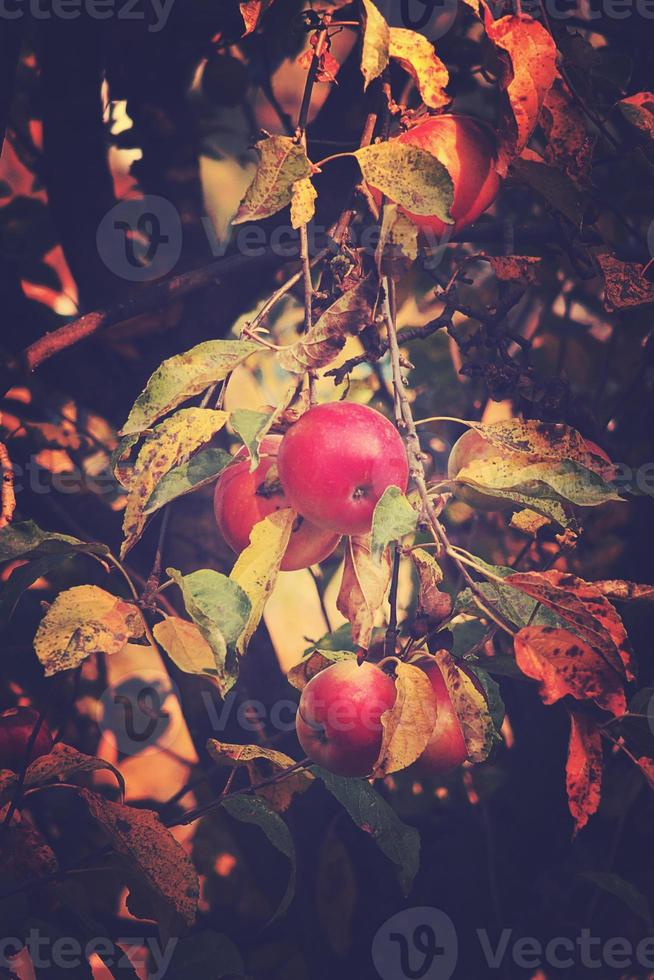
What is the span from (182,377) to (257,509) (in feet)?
0.53

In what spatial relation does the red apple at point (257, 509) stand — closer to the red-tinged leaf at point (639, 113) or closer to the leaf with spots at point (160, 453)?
the leaf with spots at point (160, 453)

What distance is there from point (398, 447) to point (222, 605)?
9.2 inches

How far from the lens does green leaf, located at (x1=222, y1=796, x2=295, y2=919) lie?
0.84 meters

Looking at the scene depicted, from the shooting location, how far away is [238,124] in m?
1.07

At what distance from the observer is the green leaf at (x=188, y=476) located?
73 centimetres

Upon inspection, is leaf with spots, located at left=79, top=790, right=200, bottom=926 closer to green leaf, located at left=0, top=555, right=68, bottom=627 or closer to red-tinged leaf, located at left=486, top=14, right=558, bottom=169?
green leaf, located at left=0, top=555, right=68, bottom=627

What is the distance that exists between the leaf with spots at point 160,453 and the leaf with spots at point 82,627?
0.11 m

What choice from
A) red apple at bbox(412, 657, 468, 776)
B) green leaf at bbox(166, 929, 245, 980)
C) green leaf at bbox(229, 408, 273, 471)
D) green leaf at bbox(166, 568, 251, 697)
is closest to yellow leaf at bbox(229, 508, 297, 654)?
green leaf at bbox(166, 568, 251, 697)

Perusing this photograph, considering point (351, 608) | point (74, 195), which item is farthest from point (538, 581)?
point (74, 195)

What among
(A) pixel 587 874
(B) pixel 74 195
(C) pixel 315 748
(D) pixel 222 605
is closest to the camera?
(D) pixel 222 605

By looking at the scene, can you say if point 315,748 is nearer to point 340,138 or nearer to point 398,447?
point 398,447

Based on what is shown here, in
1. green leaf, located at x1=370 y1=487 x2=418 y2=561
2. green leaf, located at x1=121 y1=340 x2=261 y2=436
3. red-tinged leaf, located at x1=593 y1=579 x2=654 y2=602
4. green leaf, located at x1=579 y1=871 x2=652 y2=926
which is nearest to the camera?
green leaf, located at x1=370 y1=487 x2=418 y2=561

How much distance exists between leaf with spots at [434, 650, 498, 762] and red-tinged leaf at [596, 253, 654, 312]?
1.58 ft

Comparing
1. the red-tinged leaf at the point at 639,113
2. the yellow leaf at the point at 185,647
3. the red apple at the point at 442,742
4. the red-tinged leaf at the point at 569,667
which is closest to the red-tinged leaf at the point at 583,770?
the red-tinged leaf at the point at 569,667
